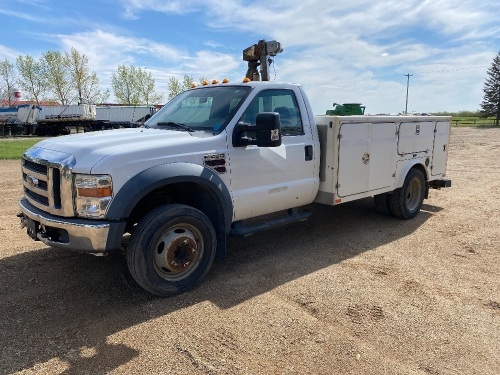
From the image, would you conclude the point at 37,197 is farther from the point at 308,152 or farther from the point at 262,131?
the point at 308,152

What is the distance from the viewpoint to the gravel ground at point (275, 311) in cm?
288

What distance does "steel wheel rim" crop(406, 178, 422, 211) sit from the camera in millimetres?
6779

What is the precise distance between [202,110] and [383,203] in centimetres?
360

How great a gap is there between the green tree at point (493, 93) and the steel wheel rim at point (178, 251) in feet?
241

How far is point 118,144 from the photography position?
12.0ft

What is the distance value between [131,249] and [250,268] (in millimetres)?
1494

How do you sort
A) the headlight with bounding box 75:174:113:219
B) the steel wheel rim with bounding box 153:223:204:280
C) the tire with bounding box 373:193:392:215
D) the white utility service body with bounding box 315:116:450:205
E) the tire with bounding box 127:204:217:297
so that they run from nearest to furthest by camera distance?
the headlight with bounding box 75:174:113:219
the tire with bounding box 127:204:217:297
the steel wheel rim with bounding box 153:223:204:280
the white utility service body with bounding box 315:116:450:205
the tire with bounding box 373:193:392:215

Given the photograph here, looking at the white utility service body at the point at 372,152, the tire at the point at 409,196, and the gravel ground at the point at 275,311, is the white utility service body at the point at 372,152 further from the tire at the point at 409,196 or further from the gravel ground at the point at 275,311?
the gravel ground at the point at 275,311

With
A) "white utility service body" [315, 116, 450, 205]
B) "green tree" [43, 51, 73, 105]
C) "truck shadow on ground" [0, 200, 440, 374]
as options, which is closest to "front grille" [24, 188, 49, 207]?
"truck shadow on ground" [0, 200, 440, 374]

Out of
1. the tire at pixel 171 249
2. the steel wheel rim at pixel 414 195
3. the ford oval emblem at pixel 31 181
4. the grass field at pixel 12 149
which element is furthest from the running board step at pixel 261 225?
the grass field at pixel 12 149

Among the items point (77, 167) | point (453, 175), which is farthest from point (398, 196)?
point (453, 175)

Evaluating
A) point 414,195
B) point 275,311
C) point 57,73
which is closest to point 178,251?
point 275,311

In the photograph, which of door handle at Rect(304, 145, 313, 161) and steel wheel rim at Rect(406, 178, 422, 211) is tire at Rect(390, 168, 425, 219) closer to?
steel wheel rim at Rect(406, 178, 422, 211)

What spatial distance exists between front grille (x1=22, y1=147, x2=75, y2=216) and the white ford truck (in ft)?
0.03
